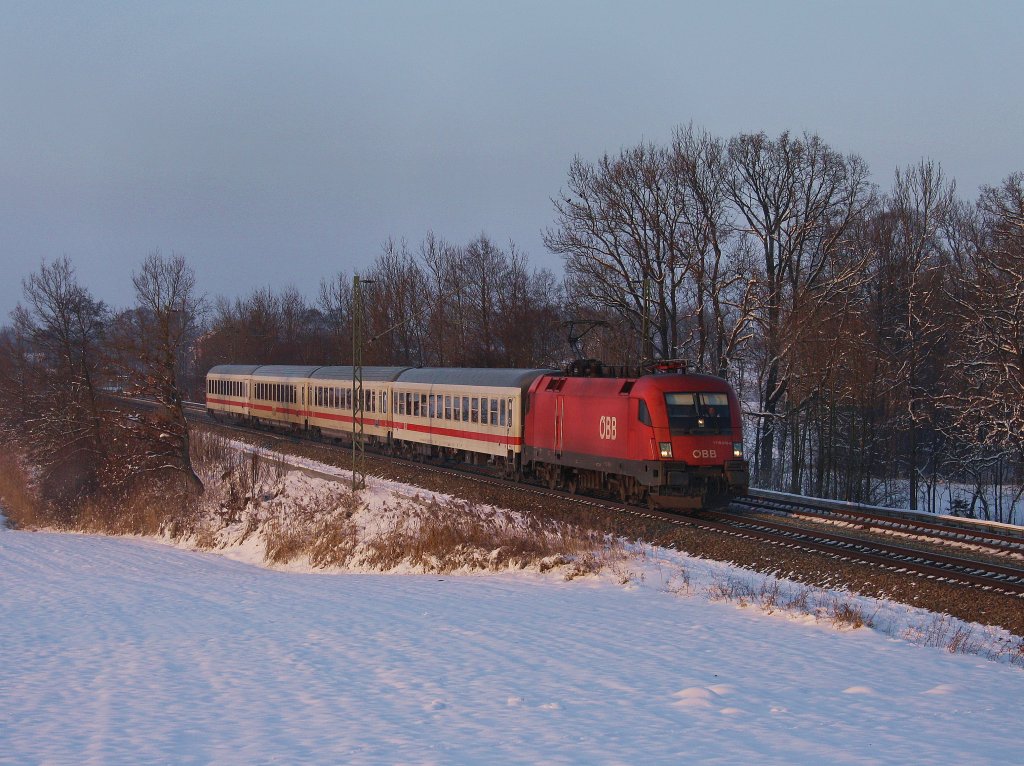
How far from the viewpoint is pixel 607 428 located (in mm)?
21516

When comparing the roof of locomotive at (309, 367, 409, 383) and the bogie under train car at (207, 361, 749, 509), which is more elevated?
the roof of locomotive at (309, 367, 409, 383)

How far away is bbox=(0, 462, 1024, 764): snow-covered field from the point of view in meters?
7.84

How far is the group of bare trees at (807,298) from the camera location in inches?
1382

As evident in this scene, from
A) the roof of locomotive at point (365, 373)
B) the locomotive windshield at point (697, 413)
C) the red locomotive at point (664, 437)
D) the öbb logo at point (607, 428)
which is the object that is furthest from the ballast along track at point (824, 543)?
the roof of locomotive at point (365, 373)

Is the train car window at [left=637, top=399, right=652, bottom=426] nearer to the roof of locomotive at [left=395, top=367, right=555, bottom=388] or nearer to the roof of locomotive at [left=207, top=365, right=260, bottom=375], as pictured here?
the roof of locomotive at [left=395, top=367, right=555, bottom=388]

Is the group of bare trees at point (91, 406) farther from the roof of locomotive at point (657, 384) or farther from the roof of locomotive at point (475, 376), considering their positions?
the roof of locomotive at point (657, 384)

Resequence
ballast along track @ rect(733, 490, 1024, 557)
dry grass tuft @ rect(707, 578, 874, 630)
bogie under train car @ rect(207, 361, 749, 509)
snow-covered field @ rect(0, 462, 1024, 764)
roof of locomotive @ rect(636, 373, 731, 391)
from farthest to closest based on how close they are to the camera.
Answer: roof of locomotive @ rect(636, 373, 731, 391) < bogie under train car @ rect(207, 361, 749, 509) < ballast along track @ rect(733, 490, 1024, 557) < dry grass tuft @ rect(707, 578, 874, 630) < snow-covered field @ rect(0, 462, 1024, 764)

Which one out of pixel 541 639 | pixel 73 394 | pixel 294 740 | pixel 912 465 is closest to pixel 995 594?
pixel 541 639

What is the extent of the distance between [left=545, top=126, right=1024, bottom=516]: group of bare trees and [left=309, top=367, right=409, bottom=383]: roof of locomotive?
356 inches

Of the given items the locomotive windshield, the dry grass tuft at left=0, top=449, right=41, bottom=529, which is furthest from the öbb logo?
the dry grass tuft at left=0, top=449, right=41, bottom=529

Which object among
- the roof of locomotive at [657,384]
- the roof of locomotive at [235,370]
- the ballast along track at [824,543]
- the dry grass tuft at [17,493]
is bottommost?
the dry grass tuft at [17,493]

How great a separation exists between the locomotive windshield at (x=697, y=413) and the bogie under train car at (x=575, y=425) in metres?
0.02

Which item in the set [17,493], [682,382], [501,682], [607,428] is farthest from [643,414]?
[17,493]

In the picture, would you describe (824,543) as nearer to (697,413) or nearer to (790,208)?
(697,413)
